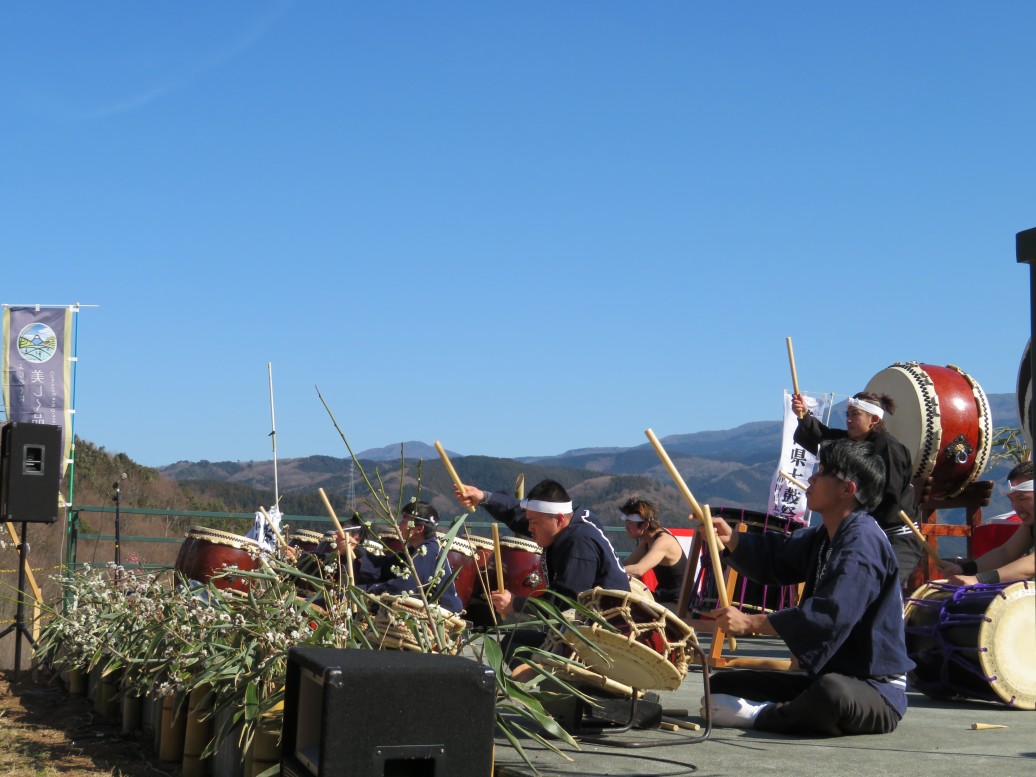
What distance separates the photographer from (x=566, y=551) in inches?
186

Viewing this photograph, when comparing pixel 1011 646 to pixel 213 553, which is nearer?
pixel 1011 646

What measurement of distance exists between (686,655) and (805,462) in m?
7.17

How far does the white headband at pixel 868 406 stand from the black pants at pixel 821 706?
7.44ft

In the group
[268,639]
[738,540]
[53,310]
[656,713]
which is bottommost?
[656,713]

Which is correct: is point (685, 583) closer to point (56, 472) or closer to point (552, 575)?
point (552, 575)

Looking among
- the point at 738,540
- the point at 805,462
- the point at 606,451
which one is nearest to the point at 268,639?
the point at 738,540

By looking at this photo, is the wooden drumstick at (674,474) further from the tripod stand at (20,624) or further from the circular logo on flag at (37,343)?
the circular logo on flag at (37,343)

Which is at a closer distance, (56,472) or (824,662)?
(824,662)

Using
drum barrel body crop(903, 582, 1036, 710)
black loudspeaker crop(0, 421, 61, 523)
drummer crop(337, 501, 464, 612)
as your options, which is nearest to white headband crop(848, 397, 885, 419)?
drum barrel body crop(903, 582, 1036, 710)

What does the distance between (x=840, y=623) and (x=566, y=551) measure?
1.22 m

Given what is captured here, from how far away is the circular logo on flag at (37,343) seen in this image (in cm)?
1102

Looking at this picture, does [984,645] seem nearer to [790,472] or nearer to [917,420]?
[917,420]

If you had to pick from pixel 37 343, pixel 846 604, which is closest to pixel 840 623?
pixel 846 604

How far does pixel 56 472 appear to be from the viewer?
7785mm
